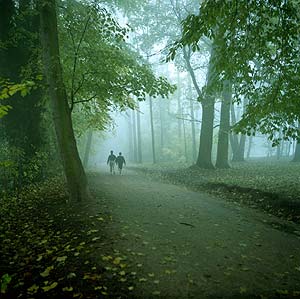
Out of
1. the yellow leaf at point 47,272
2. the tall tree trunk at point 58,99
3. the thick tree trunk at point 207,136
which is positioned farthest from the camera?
the thick tree trunk at point 207,136

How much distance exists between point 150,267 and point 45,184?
1191cm

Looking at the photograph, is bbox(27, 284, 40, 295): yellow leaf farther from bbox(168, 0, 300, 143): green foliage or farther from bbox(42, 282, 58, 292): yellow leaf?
bbox(168, 0, 300, 143): green foliage

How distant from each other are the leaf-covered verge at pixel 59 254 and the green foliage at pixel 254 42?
14.7ft

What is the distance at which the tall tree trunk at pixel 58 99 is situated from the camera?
1015 cm

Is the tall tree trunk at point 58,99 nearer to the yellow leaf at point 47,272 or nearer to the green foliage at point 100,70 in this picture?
the green foliage at point 100,70

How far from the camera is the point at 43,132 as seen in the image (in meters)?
18.0

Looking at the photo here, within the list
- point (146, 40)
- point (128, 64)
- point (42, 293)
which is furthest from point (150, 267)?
point (146, 40)

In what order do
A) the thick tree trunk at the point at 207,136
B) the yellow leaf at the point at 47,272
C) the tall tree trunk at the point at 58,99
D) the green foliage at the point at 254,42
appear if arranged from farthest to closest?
1. the thick tree trunk at the point at 207,136
2. the tall tree trunk at the point at 58,99
3. the green foliage at the point at 254,42
4. the yellow leaf at the point at 47,272

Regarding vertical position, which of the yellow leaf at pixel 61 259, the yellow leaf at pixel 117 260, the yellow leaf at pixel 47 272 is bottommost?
the yellow leaf at pixel 47 272

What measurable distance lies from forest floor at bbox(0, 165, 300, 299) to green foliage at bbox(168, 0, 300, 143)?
9.95ft

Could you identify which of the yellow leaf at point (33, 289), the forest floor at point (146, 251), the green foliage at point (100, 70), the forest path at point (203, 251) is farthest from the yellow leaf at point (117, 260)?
the green foliage at point (100, 70)

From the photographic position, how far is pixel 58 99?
10180mm

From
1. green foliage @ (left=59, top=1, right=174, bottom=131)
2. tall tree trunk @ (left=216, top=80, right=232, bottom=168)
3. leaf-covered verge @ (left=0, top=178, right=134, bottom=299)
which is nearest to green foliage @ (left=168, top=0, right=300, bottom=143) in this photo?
green foliage @ (left=59, top=1, right=174, bottom=131)

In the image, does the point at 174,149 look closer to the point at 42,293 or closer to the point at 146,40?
the point at 146,40
